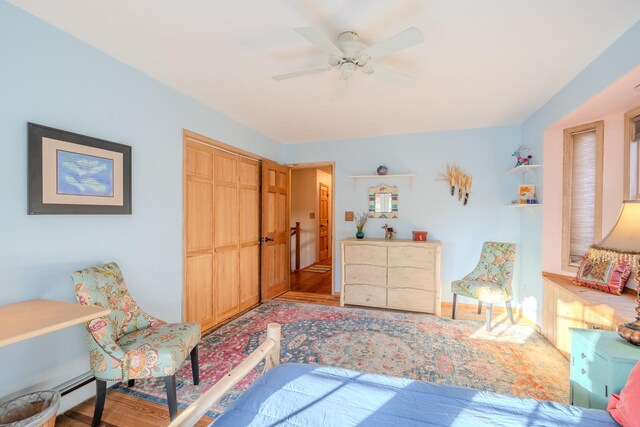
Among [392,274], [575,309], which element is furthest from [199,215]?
[575,309]

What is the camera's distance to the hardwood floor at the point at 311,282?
15.9 feet

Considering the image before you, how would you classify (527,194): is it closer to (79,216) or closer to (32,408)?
(79,216)

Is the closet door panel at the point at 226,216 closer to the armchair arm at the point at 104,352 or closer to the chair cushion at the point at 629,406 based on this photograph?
the armchair arm at the point at 104,352

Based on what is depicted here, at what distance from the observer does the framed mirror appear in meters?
4.30

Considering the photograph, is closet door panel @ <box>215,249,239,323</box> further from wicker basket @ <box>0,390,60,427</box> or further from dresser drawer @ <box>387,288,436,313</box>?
dresser drawer @ <box>387,288,436,313</box>

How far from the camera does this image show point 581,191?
9.52ft

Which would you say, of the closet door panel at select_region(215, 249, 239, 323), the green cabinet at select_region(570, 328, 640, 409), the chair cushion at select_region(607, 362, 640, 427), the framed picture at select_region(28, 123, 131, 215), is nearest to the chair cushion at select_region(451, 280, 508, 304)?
the green cabinet at select_region(570, 328, 640, 409)

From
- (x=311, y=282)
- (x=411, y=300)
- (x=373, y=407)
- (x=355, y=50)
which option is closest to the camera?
(x=373, y=407)

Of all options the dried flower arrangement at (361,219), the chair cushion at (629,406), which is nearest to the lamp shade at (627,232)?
the chair cushion at (629,406)

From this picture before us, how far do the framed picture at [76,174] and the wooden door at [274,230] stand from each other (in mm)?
2034

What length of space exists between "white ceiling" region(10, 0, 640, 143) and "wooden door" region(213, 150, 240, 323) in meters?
0.71

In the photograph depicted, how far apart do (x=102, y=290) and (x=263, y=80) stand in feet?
6.55

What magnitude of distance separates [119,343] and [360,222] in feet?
10.7

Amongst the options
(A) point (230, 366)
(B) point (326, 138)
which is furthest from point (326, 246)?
(A) point (230, 366)
